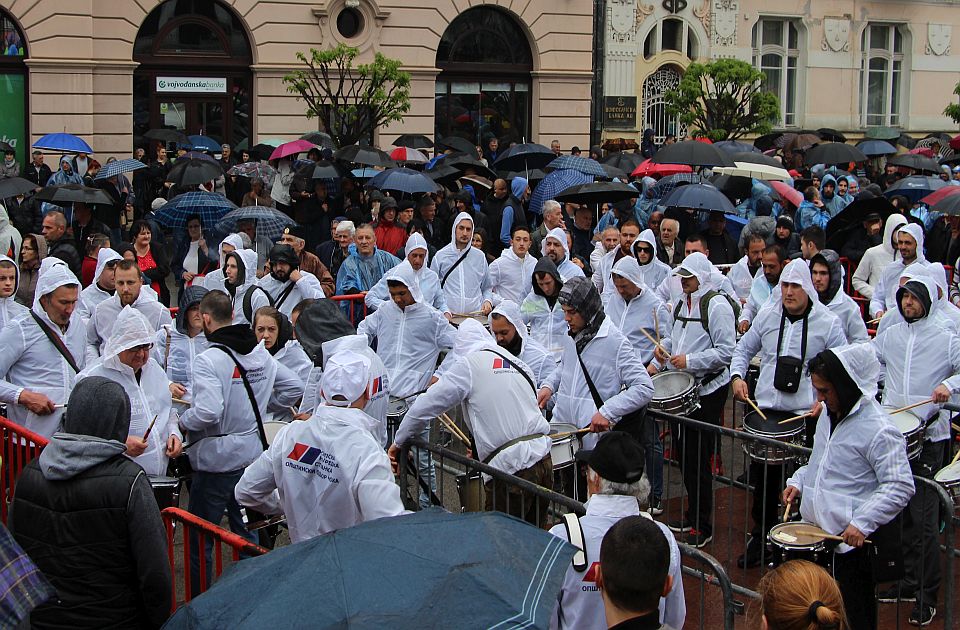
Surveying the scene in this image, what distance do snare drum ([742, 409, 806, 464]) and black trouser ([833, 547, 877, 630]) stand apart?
3.41ft

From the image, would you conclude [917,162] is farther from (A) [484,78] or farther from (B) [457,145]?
(A) [484,78]

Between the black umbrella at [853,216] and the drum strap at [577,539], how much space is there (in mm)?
10900

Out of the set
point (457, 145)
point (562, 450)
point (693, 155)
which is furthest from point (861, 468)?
point (457, 145)

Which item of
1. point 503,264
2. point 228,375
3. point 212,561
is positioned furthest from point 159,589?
point 503,264

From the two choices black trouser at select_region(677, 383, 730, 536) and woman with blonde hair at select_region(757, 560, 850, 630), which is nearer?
woman with blonde hair at select_region(757, 560, 850, 630)

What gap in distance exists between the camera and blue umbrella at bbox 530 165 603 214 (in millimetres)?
17219

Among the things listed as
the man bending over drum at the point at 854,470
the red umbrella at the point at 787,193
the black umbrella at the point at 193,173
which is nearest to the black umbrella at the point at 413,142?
the black umbrella at the point at 193,173

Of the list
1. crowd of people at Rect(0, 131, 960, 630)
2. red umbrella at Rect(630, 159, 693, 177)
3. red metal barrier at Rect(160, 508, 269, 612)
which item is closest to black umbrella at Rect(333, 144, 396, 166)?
red umbrella at Rect(630, 159, 693, 177)

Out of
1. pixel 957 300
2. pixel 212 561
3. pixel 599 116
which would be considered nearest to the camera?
pixel 212 561

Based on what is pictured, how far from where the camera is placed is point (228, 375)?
750 centimetres

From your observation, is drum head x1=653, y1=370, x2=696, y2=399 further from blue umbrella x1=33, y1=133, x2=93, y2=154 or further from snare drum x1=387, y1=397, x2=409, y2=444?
blue umbrella x1=33, y1=133, x2=93, y2=154

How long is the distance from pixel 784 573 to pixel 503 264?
28.6 feet

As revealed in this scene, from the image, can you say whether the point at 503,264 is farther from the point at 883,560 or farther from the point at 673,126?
the point at 673,126

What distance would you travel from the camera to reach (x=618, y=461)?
209 inches
